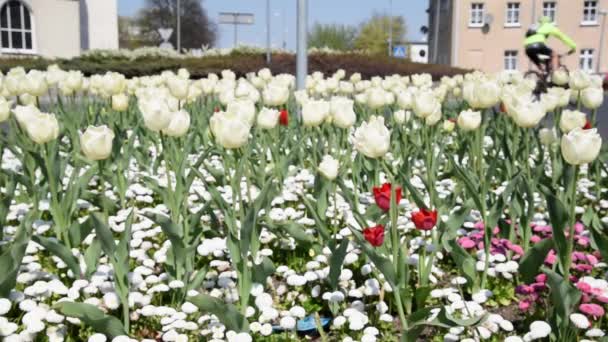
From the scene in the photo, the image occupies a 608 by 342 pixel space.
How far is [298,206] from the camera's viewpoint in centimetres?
417

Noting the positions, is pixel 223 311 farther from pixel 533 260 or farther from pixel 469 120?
pixel 469 120

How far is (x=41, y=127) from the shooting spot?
8.91 ft

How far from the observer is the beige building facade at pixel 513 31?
36188 mm

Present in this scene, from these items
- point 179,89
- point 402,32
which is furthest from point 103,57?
point 402,32

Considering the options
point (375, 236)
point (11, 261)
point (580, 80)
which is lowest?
point (11, 261)

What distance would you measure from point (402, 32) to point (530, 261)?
72.5m

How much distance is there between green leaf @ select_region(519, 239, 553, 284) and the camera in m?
2.51

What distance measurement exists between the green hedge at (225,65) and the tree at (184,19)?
35895mm

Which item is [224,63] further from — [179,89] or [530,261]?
[530,261]

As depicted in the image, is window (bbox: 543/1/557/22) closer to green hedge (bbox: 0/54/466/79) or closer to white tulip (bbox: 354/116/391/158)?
green hedge (bbox: 0/54/466/79)

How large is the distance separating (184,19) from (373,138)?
54560 millimetres

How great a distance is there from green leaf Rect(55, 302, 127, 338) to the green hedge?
14.1 meters

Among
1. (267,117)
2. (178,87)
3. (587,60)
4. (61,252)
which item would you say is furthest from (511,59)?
(61,252)

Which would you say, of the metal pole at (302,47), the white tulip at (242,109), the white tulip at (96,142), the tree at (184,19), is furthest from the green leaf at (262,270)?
the tree at (184,19)
